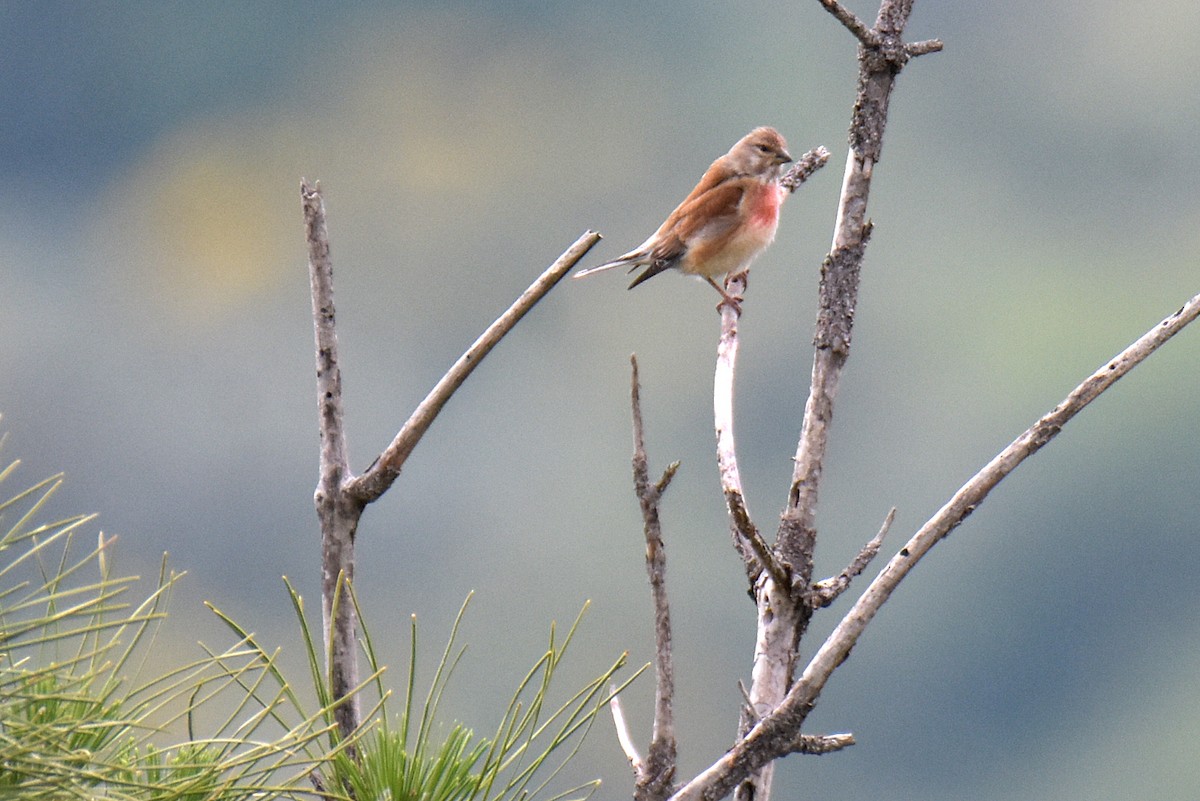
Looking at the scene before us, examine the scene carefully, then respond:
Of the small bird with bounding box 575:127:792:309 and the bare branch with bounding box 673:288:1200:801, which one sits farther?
the small bird with bounding box 575:127:792:309

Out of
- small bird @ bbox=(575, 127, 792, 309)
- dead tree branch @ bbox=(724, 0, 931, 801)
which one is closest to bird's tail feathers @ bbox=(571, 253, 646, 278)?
small bird @ bbox=(575, 127, 792, 309)

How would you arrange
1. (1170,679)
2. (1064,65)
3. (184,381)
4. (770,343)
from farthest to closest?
(1064,65), (184,381), (1170,679), (770,343)

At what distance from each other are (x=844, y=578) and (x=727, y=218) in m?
3.34

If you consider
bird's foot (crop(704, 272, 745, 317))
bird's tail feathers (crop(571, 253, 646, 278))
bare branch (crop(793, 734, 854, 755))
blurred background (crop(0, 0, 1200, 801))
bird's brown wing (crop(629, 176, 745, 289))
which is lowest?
bare branch (crop(793, 734, 854, 755))

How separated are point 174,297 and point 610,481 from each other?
2455 centimetres

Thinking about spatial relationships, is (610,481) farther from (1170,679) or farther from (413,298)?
(1170,679)

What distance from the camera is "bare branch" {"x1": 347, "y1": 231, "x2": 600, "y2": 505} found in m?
2.18

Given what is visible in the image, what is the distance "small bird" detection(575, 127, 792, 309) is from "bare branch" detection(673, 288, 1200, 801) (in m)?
→ 3.40

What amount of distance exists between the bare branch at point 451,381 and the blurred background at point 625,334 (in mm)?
33610

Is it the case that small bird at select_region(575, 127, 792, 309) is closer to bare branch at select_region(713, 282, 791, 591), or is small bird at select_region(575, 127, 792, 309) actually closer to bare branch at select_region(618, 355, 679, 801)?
bare branch at select_region(713, 282, 791, 591)

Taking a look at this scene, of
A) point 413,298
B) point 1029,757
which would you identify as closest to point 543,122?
point 413,298

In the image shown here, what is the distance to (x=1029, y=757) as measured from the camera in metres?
57.4

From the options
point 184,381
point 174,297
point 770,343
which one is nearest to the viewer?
point 770,343

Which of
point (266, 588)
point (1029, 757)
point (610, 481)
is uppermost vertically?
point (610, 481)
